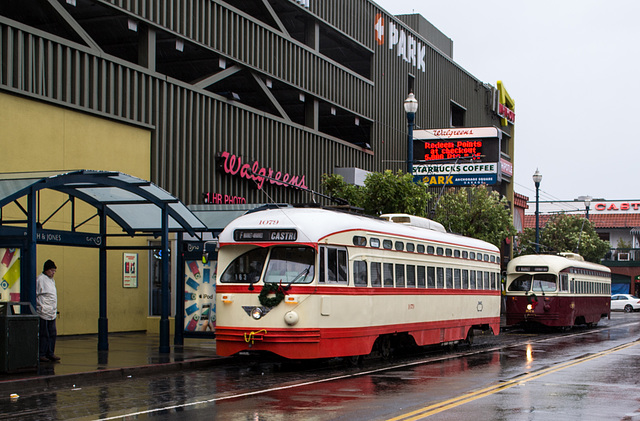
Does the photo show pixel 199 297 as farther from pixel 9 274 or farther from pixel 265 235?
pixel 9 274

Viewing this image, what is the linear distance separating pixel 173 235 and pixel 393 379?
12711 mm

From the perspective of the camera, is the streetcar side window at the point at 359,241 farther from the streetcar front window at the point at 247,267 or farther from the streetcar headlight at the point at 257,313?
the streetcar headlight at the point at 257,313

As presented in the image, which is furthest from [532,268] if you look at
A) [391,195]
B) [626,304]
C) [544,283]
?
[626,304]

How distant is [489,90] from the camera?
57.6m

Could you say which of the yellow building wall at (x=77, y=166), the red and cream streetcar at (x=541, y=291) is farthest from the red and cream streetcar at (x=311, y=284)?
the red and cream streetcar at (x=541, y=291)

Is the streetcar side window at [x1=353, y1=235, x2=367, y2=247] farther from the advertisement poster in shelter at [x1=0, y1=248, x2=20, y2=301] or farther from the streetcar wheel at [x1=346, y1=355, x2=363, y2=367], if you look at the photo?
the advertisement poster in shelter at [x1=0, y1=248, x2=20, y2=301]

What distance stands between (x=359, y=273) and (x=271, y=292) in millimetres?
2204

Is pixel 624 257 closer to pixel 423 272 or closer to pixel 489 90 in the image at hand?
pixel 489 90

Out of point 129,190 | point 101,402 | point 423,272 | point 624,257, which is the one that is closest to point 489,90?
point 624,257

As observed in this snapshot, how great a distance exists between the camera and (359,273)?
682 inches

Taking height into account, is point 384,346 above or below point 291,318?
below

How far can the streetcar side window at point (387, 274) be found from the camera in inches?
725

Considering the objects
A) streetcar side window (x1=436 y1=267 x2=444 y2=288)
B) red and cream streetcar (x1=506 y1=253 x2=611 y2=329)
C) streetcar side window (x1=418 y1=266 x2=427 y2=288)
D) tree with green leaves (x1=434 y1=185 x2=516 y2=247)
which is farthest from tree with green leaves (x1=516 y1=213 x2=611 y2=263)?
streetcar side window (x1=418 y1=266 x2=427 y2=288)

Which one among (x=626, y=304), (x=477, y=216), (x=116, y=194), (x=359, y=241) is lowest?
(x=626, y=304)
